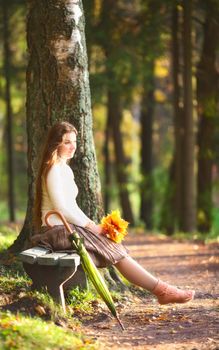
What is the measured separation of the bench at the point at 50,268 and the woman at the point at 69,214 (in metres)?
0.28

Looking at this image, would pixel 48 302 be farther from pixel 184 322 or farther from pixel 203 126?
pixel 203 126

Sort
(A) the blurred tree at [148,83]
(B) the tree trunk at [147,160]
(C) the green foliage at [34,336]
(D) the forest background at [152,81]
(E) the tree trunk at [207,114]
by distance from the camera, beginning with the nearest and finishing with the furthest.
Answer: (C) the green foliage at [34,336], (D) the forest background at [152,81], (A) the blurred tree at [148,83], (E) the tree trunk at [207,114], (B) the tree trunk at [147,160]

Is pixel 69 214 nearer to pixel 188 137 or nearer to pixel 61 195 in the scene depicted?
pixel 61 195

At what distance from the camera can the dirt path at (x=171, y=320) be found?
18.8 ft

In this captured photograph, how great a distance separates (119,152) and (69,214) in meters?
14.0

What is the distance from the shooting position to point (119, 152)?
20.4 meters

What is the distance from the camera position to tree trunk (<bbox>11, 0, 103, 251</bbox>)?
24.7 feet

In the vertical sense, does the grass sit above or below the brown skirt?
below

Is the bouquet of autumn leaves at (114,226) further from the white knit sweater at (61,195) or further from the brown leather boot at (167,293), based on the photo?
the brown leather boot at (167,293)

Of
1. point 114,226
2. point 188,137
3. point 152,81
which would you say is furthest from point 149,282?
point 152,81

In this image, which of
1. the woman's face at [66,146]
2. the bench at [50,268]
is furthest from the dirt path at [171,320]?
the woman's face at [66,146]

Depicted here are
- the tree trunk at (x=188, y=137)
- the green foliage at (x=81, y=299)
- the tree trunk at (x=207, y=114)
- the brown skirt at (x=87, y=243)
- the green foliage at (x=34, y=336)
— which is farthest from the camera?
the tree trunk at (x=207, y=114)

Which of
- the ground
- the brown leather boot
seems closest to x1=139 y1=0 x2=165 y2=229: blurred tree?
the ground

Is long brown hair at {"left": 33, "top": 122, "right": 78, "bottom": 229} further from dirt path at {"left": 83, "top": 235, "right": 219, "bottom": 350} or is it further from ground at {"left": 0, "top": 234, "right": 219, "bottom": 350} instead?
dirt path at {"left": 83, "top": 235, "right": 219, "bottom": 350}
